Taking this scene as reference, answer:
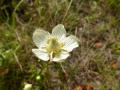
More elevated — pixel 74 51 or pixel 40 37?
pixel 40 37

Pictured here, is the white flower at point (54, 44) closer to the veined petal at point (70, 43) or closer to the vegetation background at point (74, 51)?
the veined petal at point (70, 43)

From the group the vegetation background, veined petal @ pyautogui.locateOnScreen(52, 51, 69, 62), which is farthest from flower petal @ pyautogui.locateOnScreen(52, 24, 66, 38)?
the vegetation background

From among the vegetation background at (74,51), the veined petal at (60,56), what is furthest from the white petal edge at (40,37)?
the vegetation background at (74,51)

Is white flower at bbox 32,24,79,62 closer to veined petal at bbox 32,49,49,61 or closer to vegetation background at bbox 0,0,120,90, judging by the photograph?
veined petal at bbox 32,49,49,61

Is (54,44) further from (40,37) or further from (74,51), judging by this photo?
(74,51)

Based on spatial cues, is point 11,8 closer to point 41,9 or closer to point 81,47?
point 41,9

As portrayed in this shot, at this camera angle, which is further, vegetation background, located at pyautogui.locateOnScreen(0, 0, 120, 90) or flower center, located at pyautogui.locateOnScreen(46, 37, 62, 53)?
vegetation background, located at pyautogui.locateOnScreen(0, 0, 120, 90)

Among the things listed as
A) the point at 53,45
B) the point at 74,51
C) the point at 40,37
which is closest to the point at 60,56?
the point at 53,45
